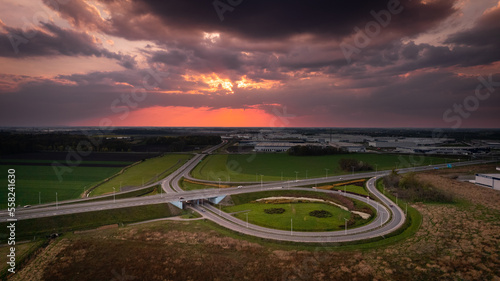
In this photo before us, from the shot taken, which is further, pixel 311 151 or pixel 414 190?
pixel 311 151

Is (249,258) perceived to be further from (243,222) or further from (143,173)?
(143,173)

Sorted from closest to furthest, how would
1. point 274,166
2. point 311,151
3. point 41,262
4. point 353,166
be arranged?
1. point 41,262
2. point 353,166
3. point 274,166
4. point 311,151

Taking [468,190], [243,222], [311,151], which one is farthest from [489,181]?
[243,222]

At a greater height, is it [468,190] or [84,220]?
[468,190]

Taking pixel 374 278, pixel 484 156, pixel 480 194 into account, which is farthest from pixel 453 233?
pixel 484 156

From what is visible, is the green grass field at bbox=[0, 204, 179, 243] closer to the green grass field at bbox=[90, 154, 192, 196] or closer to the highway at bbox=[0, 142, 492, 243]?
the highway at bbox=[0, 142, 492, 243]

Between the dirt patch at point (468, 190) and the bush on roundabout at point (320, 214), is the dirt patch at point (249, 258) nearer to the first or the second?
the bush on roundabout at point (320, 214)

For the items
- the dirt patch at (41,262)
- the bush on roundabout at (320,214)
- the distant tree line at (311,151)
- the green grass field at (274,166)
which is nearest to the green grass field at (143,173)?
the green grass field at (274,166)
